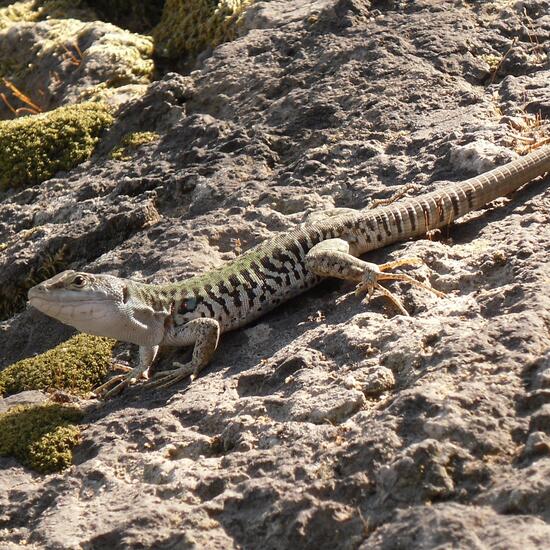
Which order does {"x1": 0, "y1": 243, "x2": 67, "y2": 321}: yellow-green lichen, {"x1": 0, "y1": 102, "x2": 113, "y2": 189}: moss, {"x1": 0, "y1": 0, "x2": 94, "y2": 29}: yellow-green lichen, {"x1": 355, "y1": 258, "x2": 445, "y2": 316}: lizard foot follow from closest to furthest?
{"x1": 355, "y1": 258, "x2": 445, "y2": 316}: lizard foot → {"x1": 0, "y1": 243, "x2": 67, "y2": 321}: yellow-green lichen → {"x1": 0, "y1": 102, "x2": 113, "y2": 189}: moss → {"x1": 0, "y1": 0, "x2": 94, "y2": 29}: yellow-green lichen

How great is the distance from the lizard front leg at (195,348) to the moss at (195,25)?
471 centimetres

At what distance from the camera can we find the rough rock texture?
358cm

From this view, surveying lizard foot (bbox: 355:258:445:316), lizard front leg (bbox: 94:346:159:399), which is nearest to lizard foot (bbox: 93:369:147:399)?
lizard front leg (bbox: 94:346:159:399)

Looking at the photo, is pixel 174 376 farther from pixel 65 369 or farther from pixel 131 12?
pixel 131 12

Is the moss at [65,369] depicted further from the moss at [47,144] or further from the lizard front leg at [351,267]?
the moss at [47,144]

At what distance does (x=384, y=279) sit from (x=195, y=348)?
131cm

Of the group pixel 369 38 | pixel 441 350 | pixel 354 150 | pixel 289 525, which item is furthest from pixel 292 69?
pixel 289 525

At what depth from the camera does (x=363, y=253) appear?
19.7ft

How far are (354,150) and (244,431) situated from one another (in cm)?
342

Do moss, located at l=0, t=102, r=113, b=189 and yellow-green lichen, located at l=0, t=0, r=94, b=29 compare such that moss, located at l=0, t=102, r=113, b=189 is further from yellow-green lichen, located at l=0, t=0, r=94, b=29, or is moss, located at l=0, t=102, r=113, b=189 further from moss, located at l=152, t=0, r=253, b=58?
yellow-green lichen, located at l=0, t=0, r=94, b=29

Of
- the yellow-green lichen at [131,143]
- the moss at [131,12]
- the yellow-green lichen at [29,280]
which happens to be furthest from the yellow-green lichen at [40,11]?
the yellow-green lichen at [29,280]

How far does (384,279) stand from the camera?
5.36 meters

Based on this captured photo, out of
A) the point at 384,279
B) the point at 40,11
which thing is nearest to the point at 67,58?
the point at 40,11

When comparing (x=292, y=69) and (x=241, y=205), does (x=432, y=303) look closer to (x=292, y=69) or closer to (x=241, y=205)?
(x=241, y=205)
